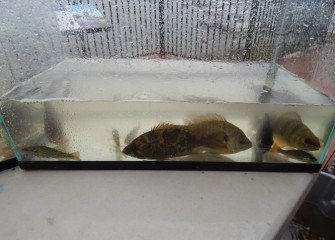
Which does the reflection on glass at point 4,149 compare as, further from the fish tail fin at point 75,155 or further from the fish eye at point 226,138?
the fish eye at point 226,138

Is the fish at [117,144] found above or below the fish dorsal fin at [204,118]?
below

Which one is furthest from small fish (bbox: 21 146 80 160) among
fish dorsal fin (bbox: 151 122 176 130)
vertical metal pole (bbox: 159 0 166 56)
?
vertical metal pole (bbox: 159 0 166 56)

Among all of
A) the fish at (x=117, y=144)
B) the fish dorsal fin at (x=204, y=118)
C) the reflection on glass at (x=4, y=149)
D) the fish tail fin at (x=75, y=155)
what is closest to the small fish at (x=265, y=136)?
the fish dorsal fin at (x=204, y=118)

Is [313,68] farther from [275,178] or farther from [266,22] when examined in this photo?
[275,178]

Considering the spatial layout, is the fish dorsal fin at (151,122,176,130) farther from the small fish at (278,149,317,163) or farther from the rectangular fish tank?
the small fish at (278,149,317,163)

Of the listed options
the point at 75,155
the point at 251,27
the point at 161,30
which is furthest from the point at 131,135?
the point at 251,27

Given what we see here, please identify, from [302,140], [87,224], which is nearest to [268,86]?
[302,140]
